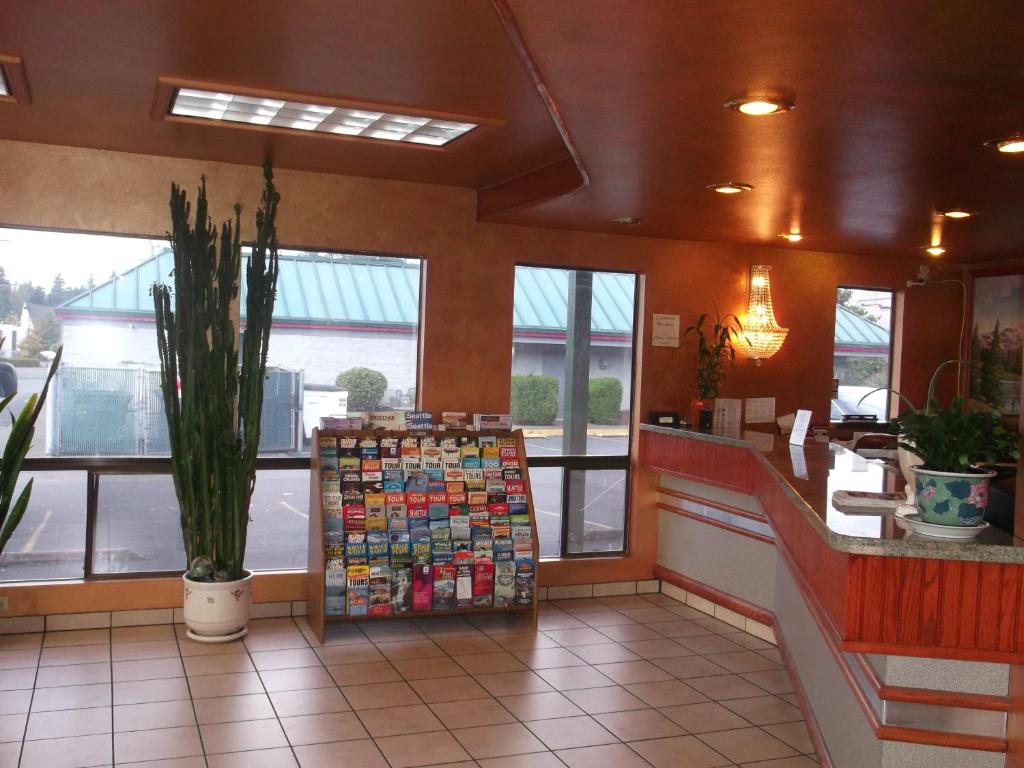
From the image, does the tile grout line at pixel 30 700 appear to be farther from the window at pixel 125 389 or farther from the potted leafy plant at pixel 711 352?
the potted leafy plant at pixel 711 352

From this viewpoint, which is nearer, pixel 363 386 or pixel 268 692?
pixel 268 692

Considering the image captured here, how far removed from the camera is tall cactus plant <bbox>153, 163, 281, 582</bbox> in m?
5.59

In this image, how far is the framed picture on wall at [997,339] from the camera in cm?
799

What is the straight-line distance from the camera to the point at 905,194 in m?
5.10

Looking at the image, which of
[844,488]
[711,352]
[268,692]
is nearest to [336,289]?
[268,692]

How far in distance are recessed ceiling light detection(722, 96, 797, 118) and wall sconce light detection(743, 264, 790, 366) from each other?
12.9 ft

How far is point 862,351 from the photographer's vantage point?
824 cm

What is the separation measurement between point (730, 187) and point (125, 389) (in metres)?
3.79

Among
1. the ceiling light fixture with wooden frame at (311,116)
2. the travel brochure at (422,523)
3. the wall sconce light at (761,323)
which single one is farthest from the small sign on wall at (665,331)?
the ceiling light fixture with wooden frame at (311,116)

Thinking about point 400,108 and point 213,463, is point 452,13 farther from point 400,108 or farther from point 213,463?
point 213,463

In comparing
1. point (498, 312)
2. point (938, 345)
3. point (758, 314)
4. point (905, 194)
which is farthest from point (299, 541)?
point (938, 345)

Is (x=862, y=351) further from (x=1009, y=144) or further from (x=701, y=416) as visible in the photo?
(x=1009, y=144)

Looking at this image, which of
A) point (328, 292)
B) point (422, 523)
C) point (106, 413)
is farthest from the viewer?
point (328, 292)

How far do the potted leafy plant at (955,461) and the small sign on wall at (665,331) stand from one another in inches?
160
